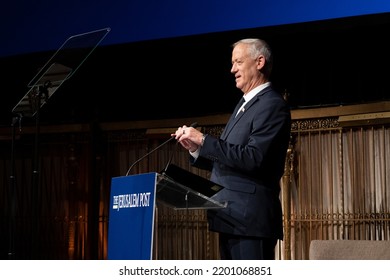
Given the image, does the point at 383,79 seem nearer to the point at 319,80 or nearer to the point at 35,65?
the point at 319,80

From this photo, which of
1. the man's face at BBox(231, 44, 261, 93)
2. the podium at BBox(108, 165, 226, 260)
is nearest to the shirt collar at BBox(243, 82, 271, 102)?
the man's face at BBox(231, 44, 261, 93)

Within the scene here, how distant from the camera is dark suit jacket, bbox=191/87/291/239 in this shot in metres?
3.02

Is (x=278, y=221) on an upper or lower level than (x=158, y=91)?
lower

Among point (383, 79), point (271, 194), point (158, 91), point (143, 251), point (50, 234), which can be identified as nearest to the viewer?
point (143, 251)

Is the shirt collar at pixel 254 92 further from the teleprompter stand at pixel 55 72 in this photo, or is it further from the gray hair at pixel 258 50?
the teleprompter stand at pixel 55 72

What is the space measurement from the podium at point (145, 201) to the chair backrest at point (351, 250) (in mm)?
423

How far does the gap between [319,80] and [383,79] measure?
481 millimetres

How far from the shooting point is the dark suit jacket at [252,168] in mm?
3016

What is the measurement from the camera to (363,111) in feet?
17.4

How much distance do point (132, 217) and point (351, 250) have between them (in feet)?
2.91

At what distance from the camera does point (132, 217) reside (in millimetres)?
3037

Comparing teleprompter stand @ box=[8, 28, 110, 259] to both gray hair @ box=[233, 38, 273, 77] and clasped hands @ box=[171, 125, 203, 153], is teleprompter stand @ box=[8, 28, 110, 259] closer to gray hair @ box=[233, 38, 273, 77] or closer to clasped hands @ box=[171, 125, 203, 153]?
gray hair @ box=[233, 38, 273, 77]

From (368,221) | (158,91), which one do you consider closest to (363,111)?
(368,221)
